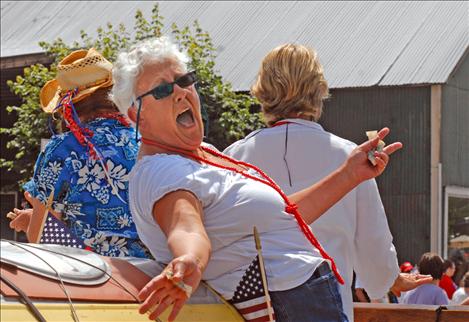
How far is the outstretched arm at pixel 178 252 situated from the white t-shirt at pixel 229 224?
81 millimetres

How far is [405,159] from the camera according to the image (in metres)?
15.7

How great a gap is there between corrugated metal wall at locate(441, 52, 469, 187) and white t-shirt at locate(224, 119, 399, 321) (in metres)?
11.8

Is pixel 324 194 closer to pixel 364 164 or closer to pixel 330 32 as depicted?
pixel 364 164

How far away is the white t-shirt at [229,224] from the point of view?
3.07 meters

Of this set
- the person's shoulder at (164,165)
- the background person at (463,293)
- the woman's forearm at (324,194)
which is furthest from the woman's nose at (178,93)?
the background person at (463,293)

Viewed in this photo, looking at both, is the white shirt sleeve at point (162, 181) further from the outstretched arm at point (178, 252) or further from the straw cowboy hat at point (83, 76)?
the straw cowboy hat at point (83, 76)

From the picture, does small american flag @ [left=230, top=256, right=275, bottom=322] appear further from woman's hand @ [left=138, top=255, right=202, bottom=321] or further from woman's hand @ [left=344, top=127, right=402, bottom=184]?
woman's hand @ [left=344, top=127, right=402, bottom=184]

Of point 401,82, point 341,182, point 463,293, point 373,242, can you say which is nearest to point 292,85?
point 373,242

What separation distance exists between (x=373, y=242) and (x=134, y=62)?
47.8 inches

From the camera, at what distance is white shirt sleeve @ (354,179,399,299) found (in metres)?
3.92

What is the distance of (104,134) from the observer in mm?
4133

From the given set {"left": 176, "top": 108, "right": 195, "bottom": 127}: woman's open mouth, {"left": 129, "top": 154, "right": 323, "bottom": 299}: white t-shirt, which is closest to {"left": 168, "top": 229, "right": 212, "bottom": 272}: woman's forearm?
{"left": 129, "top": 154, "right": 323, "bottom": 299}: white t-shirt

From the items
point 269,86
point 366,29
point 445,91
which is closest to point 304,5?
point 366,29

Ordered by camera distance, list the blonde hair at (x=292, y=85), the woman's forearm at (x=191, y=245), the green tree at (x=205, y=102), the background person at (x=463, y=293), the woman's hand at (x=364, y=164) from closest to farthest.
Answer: the woman's forearm at (x=191, y=245), the woman's hand at (x=364, y=164), the blonde hair at (x=292, y=85), the background person at (x=463, y=293), the green tree at (x=205, y=102)
